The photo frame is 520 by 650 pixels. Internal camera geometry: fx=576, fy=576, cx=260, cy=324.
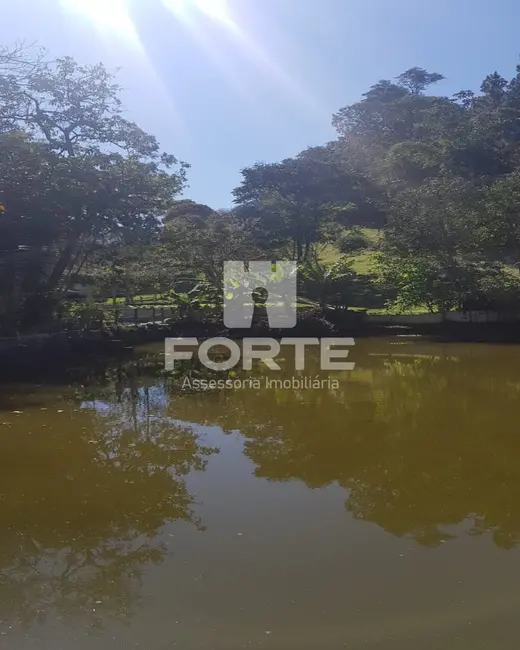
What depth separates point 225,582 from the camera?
2.98m

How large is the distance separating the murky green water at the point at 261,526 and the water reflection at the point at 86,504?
0.02 m

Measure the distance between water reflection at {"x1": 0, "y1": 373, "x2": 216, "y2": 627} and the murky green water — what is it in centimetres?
2

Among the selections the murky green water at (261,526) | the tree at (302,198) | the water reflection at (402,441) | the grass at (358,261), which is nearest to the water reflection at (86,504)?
the murky green water at (261,526)

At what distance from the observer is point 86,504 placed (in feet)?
13.4

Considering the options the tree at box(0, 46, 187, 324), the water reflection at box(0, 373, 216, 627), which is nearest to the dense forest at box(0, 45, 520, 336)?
the tree at box(0, 46, 187, 324)

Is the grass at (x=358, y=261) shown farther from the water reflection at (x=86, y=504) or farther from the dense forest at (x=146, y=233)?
the water reflection at (x=86, y=504)

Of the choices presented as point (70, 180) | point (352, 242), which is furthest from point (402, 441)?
point (352, 242)

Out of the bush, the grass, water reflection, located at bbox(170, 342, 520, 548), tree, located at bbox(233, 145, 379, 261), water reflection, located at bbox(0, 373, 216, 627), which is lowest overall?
water reflection, located at bbox(0, 373, 216, 627)

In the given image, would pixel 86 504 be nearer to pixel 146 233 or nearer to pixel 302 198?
pixel 146 233

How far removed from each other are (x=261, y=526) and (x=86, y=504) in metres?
1.30

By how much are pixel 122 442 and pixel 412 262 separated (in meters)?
11.9

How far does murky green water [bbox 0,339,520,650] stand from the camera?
8.61ft

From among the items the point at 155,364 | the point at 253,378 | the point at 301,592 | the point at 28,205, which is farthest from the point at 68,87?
the point at 301,592

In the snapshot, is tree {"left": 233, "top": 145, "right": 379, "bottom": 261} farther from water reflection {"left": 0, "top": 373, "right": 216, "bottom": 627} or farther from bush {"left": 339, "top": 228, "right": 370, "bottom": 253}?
water reflection {"left": 0, "top": 373, "right": 216, "bottom": 627}
